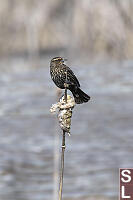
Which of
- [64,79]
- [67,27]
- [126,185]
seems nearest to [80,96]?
[64,79]

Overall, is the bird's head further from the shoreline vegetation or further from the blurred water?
the shoreline vegetation

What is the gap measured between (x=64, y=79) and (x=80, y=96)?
11cm

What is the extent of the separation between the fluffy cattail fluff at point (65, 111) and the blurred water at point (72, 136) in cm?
869

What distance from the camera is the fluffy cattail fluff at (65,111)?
280cm

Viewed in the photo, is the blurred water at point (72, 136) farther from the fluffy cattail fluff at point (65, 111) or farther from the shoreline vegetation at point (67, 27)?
the fluffy cattail fluff at point (65, 111)

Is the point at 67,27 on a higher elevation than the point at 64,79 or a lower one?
higher

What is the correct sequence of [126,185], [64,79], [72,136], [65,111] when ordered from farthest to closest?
[72,136] → [64,79] → [65,111] → [126,185]

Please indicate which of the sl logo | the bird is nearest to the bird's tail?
the bird

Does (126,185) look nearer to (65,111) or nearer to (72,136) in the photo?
(65,111)

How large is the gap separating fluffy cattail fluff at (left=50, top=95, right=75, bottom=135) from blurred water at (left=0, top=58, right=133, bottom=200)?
8690mm

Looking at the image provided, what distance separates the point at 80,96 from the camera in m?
3.03

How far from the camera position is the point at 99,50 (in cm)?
2703

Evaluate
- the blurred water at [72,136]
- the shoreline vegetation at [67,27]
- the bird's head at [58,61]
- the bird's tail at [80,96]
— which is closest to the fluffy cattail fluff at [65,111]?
the bird's tail at [80,96]

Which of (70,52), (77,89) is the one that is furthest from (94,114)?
(77,89)
